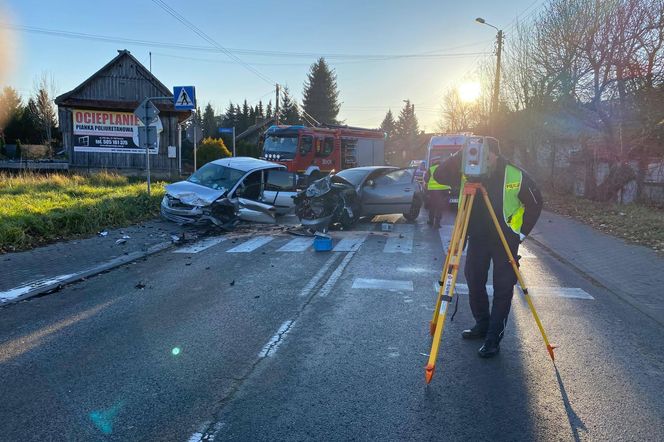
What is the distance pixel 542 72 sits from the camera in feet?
A: 71.6

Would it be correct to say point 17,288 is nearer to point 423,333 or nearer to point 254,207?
point 423,333

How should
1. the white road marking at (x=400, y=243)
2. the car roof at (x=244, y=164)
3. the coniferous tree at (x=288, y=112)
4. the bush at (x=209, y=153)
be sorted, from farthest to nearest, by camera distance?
the coniferous tree at (x=288, y=112) < the bush at (x=209, y=153) < the car roof at (x=244, y=164) < the white road marking at (x=400, y=243)

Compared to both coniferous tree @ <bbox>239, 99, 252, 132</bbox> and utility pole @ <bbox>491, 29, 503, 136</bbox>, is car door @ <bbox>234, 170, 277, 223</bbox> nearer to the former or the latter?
utility pole @ <bbox>491, 29, 503, 136</bbox>

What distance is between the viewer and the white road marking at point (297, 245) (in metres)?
10.1

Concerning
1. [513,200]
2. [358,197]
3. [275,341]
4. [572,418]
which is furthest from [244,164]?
[572,418]

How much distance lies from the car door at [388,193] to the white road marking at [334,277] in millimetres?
4305

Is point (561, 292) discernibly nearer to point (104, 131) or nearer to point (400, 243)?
point (400, 243)

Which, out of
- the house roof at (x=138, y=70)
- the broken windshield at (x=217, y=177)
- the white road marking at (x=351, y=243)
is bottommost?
the white road marking at (x=351, y=243)

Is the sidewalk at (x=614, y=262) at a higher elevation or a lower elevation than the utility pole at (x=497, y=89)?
lower

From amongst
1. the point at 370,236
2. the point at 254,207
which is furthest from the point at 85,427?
the point at 254,207

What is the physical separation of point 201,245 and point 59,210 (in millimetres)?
3467

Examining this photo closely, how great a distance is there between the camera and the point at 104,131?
26797mm

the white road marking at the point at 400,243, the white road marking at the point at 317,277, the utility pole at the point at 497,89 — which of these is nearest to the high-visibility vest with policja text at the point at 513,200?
the white road marking at the point at 317,277

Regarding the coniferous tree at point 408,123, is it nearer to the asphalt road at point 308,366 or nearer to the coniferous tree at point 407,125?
the coniferous tree at point 407,125
